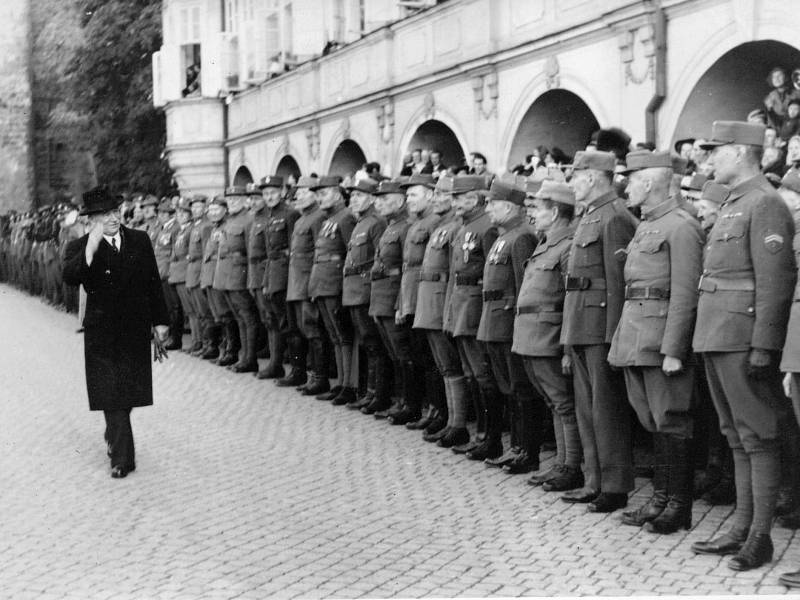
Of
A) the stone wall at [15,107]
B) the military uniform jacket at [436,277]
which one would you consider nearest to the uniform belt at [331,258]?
A: the military uniform jacket at [436,277]

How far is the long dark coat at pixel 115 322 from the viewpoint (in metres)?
9.48

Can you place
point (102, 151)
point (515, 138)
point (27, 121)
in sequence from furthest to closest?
point (27, 121)
point (102, 151)
point (515, 138)

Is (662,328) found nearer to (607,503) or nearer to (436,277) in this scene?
(607,503)

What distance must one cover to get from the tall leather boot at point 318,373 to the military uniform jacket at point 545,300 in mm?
4897

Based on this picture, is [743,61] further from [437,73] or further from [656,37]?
[437,73]

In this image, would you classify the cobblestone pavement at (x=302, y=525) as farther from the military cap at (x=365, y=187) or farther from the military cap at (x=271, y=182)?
the military cap at (x=271, y=182)

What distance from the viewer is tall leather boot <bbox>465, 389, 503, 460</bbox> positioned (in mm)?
9633

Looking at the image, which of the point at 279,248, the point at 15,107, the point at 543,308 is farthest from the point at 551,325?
the point at 15,107

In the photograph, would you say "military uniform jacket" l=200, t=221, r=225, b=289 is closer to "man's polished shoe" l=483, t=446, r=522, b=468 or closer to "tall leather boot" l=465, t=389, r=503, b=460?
"tall leather boot" l=465, t=389, r=503, b=460

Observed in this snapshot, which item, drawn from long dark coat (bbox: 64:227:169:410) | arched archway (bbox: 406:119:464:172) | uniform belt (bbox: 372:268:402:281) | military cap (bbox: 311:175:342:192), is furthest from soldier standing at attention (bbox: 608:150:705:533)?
arched archway (bbox: 406:119:464:172)

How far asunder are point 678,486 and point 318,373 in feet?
21.0

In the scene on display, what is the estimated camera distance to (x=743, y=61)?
13773mm

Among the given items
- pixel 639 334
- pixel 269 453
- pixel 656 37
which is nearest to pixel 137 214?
pixel 656 37

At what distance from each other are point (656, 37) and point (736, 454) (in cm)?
801
